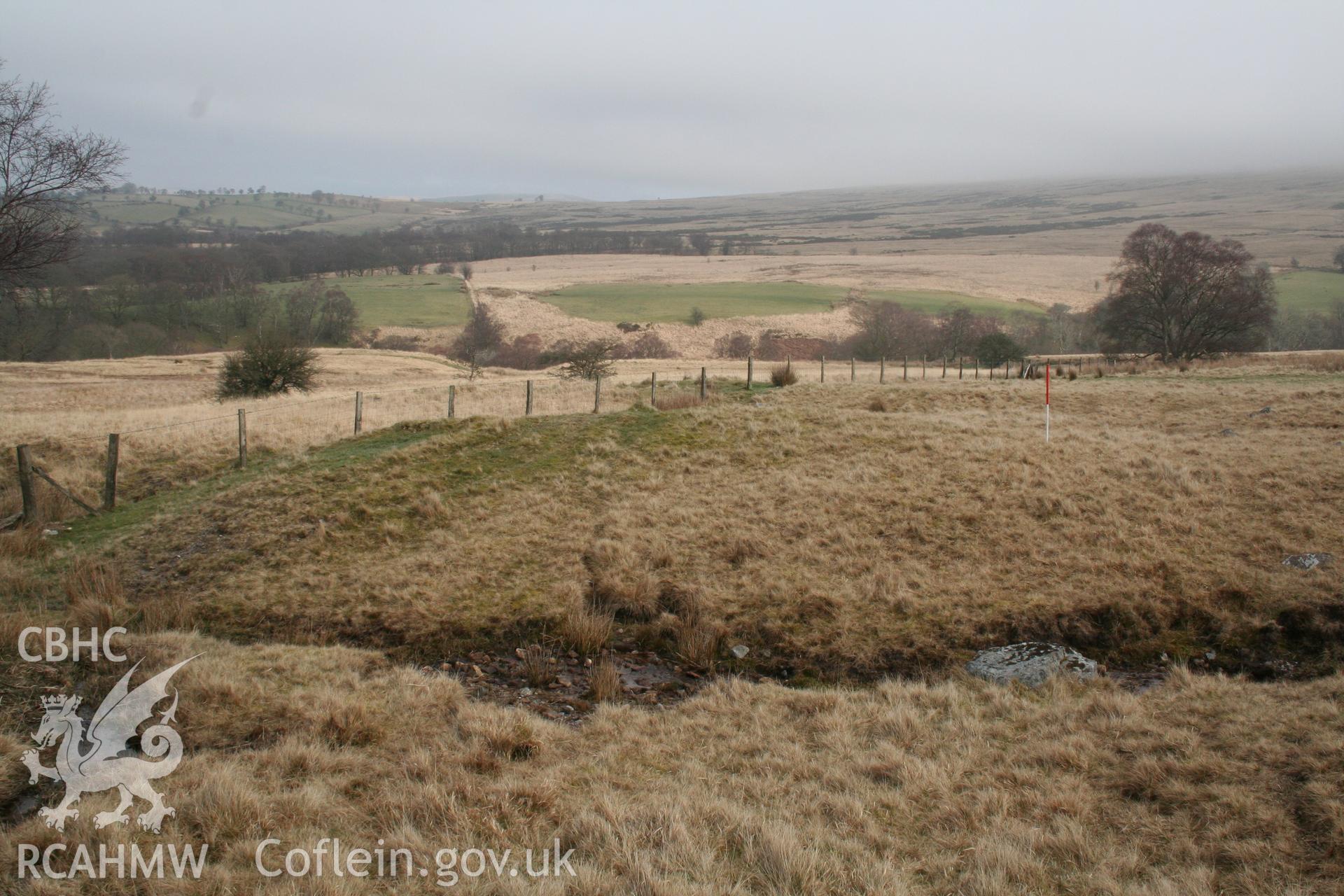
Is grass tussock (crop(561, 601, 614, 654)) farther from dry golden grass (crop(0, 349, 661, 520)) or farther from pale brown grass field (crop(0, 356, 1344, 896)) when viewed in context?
dry golden grass (crop(0, 349, 661, 520))

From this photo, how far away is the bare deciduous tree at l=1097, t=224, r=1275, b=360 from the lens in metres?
48.2

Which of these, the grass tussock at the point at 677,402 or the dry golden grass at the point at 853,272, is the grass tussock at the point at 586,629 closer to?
the grass tussock at the point at 677,402

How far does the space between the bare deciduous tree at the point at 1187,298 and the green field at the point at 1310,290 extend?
143 ft

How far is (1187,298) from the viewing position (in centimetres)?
4875

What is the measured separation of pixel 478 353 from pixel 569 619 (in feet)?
216

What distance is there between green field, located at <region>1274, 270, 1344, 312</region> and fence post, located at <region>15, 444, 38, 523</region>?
104m

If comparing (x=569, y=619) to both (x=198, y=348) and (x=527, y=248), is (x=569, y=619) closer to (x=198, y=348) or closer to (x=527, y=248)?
(x=198, y=348)

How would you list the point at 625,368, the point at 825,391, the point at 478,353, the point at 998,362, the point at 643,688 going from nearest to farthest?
the point at 643,688
the point at 825,391
the point at 625,368
the point at 998,362
the point at 478,353

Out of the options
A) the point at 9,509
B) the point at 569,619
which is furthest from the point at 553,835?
the point at 9,509

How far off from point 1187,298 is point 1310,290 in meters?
65.6

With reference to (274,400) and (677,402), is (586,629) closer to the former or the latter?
(677,402)

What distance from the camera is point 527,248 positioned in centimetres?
17038

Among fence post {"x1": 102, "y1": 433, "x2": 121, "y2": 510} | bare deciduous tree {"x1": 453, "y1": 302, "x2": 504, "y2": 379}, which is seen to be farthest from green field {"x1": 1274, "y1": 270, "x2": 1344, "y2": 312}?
fence post {"x1": 102, "y1": 433, "x2": 121, "y2": 510}

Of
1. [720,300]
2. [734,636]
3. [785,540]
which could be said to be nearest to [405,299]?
[720,300]
